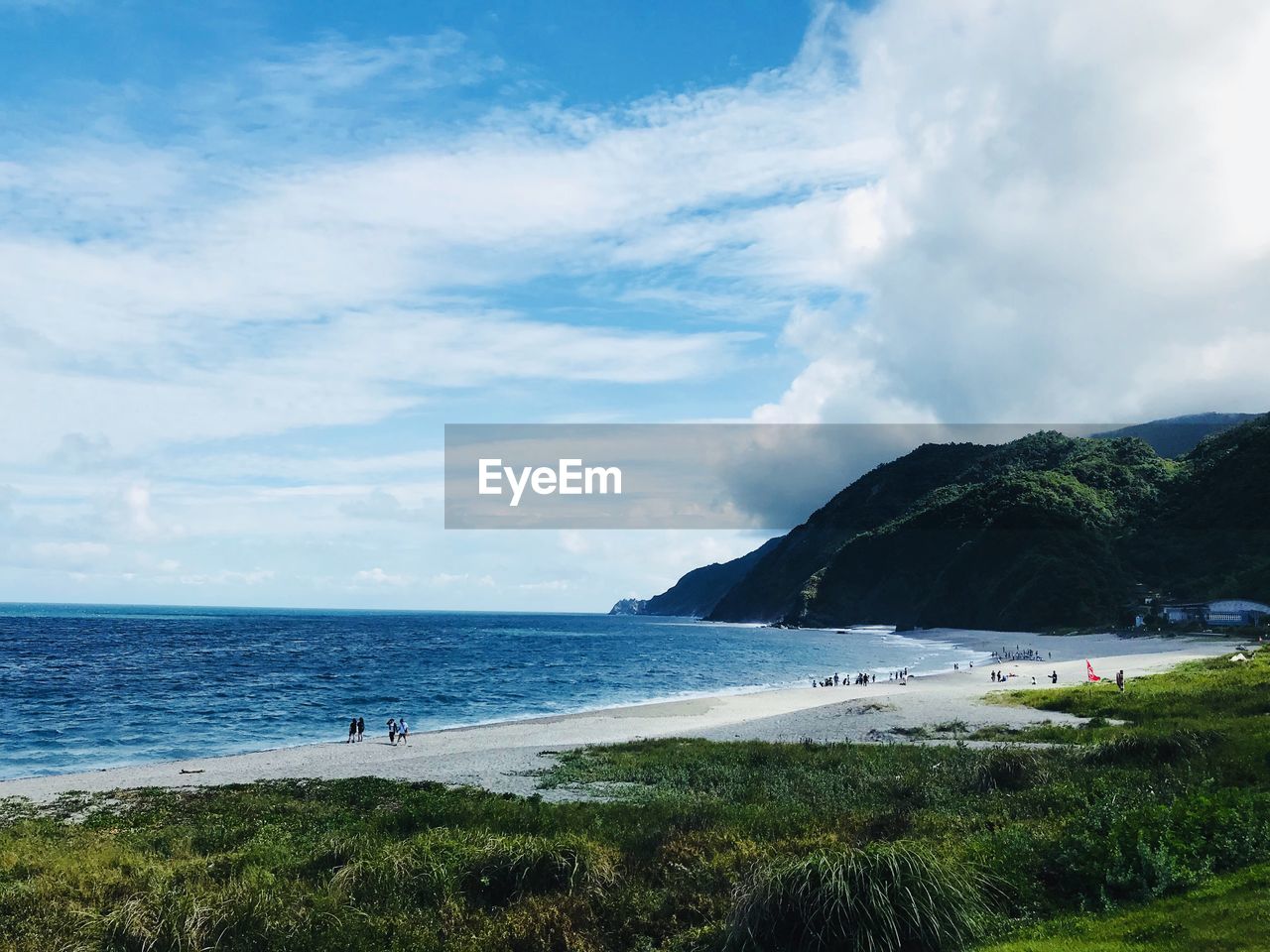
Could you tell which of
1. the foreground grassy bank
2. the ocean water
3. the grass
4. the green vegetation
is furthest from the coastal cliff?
the grass

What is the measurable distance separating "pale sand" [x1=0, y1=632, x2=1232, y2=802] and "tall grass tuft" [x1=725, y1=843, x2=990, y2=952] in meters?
15.1

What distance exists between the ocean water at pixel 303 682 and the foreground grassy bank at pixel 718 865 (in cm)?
2659

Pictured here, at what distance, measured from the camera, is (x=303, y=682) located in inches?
2911

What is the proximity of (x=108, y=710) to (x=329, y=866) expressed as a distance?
166 ft

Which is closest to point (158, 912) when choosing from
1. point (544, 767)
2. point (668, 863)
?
point (668, 863)

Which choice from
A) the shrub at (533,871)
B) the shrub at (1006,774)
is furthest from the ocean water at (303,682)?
the shrub at (1006,774)

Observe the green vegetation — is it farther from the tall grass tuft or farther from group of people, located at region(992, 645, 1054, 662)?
the tall grass tuft

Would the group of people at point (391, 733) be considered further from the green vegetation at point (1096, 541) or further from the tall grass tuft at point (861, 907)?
the green vegetation at point (1096, 541)

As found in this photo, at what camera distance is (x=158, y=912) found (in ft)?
39.4

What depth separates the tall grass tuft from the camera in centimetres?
992

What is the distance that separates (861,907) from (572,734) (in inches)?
1395

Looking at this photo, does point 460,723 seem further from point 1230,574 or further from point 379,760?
point 1230,574

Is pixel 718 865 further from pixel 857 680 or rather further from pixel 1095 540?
pixel 1095 540

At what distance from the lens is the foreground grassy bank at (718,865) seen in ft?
33.7
